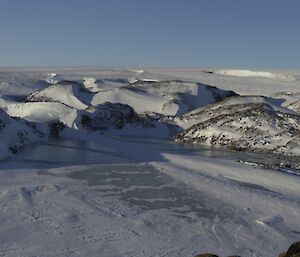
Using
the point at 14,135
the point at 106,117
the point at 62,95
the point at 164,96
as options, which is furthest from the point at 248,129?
the point at 62,95

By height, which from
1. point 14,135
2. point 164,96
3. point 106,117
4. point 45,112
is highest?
point 164,96

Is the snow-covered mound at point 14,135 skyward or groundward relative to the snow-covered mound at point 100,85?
groundward

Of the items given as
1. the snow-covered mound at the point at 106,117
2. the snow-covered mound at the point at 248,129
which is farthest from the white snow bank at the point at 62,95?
the snow-covered mound at the point at 248,129

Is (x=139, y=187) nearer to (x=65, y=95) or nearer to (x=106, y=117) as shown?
(x=106, y=117)

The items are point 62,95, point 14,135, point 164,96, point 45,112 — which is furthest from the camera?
point 164,96

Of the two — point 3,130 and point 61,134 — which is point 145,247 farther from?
point 61,134

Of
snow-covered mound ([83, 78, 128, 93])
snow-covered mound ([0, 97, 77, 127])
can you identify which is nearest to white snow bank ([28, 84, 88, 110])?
snow-covered mound ([83, 78, 128, 93])

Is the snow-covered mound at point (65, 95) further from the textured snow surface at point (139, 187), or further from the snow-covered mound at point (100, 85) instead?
the snow-covered mound at point (100, 85)
